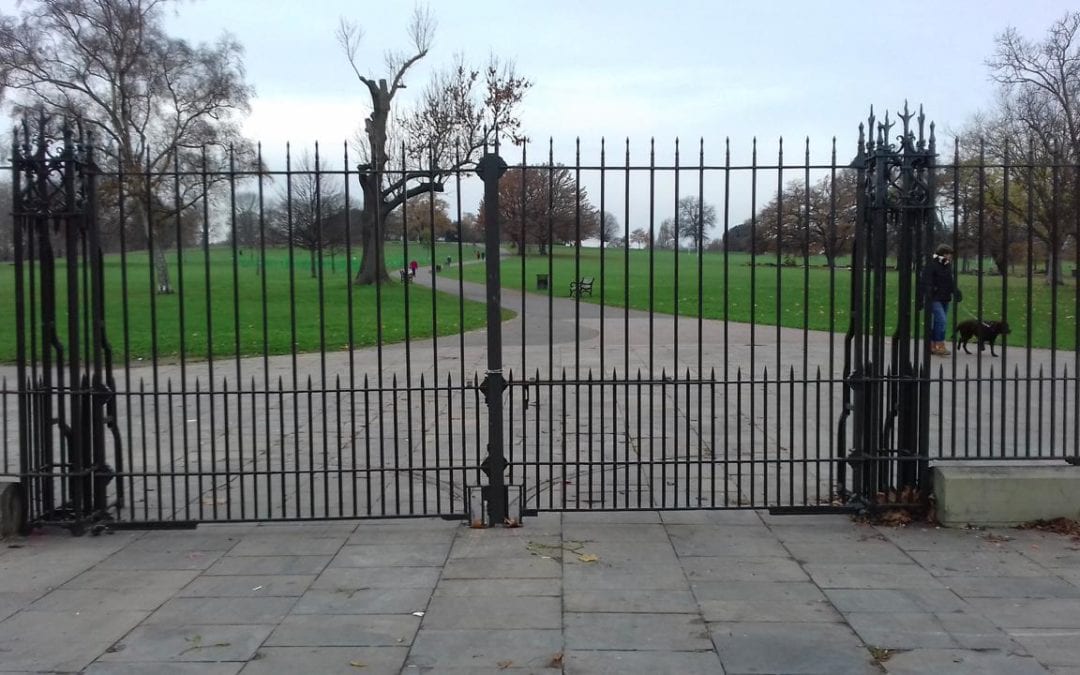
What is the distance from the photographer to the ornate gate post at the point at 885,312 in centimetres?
641

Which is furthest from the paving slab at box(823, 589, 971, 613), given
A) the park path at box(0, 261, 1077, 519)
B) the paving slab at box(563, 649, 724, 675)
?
the park path at box(0, 261, 1077, 519)

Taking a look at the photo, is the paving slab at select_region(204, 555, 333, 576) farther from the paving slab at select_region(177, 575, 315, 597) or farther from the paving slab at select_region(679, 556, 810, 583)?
the paving slab at select_region(679, 556, 810, 583)

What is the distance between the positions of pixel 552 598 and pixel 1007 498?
3.52 meters

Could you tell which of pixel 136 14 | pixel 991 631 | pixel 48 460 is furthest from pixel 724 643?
pixel 136 14

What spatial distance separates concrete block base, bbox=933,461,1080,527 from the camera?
6355 mm

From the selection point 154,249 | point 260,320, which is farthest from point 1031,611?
point 260,320

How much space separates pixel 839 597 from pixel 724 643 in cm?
100

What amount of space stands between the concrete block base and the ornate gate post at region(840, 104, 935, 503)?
31 cm

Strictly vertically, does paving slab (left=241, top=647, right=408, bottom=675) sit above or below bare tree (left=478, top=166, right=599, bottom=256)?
below

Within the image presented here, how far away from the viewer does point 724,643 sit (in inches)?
177

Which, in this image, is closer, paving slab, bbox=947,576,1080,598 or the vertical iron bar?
paving slab, bbox=947,576,1080,598

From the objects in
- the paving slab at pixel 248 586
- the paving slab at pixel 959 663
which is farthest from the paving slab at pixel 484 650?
the paving slab at pixel 959 663

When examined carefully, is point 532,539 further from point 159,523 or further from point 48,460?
point 48,460

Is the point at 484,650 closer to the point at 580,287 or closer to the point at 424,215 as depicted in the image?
the point at 580,287
